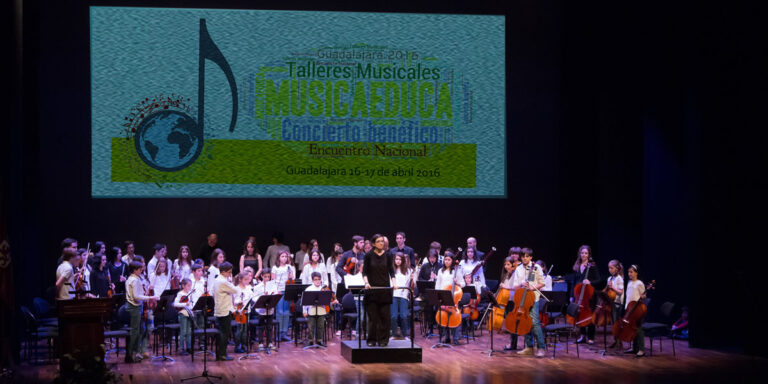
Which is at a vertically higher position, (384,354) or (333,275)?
(333,275)

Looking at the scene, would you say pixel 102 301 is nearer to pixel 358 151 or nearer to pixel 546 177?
pixel 358 151

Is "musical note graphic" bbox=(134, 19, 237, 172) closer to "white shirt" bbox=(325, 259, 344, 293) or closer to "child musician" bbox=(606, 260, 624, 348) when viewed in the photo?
"white shirt" bbox=(325, 259, 344, 293)

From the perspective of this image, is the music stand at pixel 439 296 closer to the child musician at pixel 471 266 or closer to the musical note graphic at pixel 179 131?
the child musician at pixel 471 266

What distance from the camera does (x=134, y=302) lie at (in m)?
10.3

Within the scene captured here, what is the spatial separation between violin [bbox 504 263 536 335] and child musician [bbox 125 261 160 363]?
454 cm

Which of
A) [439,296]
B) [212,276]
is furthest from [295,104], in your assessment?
[439,296]

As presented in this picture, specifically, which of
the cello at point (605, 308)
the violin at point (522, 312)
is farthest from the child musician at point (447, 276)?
the cello at point (605, 308)

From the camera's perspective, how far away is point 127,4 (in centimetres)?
1418

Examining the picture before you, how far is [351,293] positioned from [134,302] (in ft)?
9.88


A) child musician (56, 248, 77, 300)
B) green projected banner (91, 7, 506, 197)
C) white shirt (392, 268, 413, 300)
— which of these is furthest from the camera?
green projected banner (91, 7, 506, 197)

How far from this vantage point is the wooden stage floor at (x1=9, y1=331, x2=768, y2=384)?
923cm

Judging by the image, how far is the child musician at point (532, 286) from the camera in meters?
10.8

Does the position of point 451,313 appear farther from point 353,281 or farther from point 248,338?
point 248,338

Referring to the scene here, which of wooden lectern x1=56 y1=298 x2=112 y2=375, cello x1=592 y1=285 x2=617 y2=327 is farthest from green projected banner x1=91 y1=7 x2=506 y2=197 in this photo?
wooden lectern x1=56 y1=298 x2=112 y2=375
